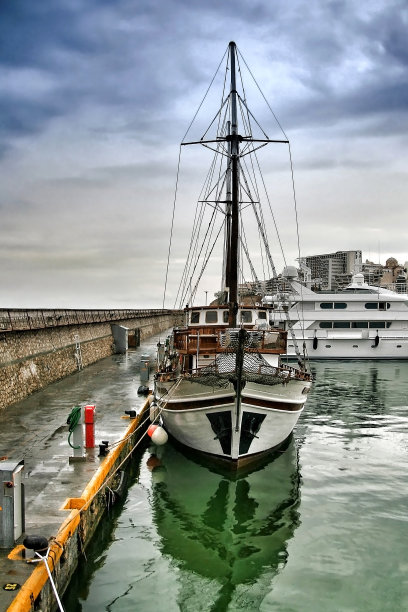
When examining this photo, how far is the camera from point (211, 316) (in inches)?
798

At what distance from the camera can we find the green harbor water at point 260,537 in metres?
9.20

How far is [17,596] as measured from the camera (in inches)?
273

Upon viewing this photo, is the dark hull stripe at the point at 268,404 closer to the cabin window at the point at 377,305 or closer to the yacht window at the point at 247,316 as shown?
the yacht window at the point at 247,316

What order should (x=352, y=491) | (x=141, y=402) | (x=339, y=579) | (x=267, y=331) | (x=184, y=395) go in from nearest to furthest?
1. (x=339, y=579)
2. (x=352, y=491)
3. (x=184, y=395)
4. (x=267, y=331)
5. (x=141, y=402)

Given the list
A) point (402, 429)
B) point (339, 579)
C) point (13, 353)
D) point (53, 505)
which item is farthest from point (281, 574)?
point (13, 353)

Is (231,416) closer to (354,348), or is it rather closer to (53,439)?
(53,439)

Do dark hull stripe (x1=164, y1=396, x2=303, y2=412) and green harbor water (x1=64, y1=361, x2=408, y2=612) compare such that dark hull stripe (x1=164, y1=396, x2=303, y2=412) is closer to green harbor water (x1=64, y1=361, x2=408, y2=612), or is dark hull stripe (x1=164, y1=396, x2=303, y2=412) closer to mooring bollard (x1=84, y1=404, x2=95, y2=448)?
green harbor water (x1=64, y1=361, x2=408, y2=612)

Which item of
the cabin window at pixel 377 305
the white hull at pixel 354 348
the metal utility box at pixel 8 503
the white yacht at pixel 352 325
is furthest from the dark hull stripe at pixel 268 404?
the cabin window at pixel 377 305

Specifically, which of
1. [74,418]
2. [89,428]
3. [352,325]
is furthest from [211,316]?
[352,325]

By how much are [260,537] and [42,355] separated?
16.6 m

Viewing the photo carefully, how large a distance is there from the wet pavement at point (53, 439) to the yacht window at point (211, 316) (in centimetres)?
401

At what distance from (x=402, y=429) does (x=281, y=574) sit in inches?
542

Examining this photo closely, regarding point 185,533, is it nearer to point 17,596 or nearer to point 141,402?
point 17,596

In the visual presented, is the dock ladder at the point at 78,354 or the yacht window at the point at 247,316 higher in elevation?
the yacht window at the point at 247,316
